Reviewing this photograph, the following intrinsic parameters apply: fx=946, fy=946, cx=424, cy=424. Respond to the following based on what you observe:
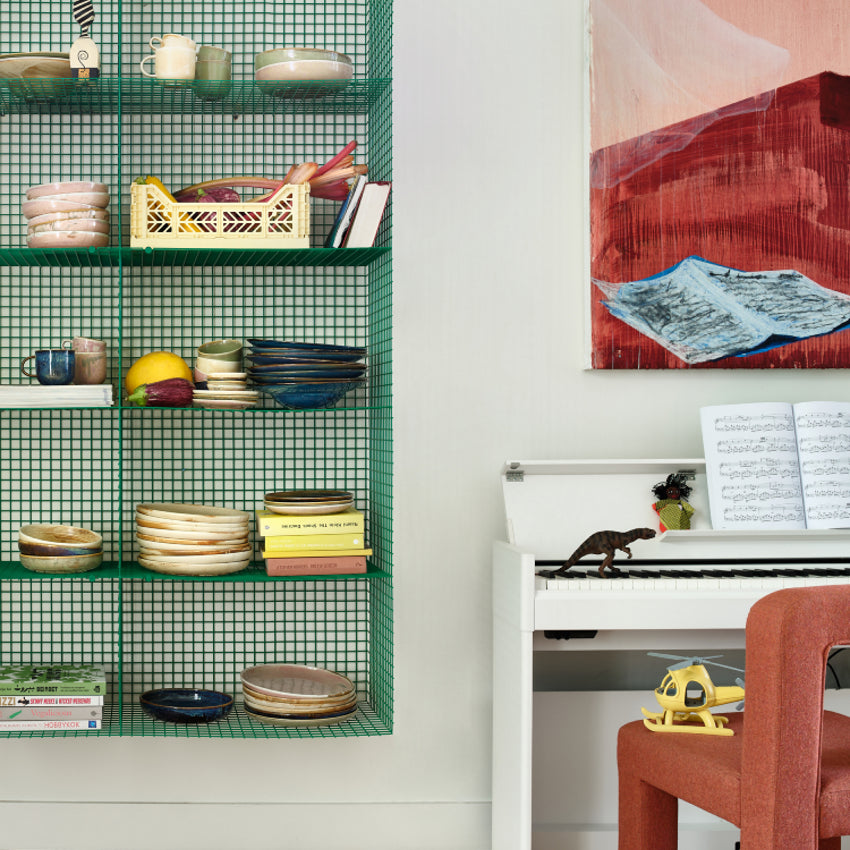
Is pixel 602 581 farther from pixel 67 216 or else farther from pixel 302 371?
pixel 67 216

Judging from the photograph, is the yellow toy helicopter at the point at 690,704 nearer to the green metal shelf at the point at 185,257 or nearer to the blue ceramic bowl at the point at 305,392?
the blue ceramic bowl at the point at 305,392

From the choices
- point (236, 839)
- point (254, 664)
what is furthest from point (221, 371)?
point (236, 839)

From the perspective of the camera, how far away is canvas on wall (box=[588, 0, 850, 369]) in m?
2.66

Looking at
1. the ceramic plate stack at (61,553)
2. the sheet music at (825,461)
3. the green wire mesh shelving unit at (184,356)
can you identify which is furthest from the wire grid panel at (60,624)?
the sheet music at (825,461)

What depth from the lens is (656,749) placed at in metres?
1.88

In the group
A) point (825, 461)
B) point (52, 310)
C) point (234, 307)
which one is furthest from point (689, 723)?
point (52, 310)

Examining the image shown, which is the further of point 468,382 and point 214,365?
point 468,382

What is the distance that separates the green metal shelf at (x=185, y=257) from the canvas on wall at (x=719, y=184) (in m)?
0.71

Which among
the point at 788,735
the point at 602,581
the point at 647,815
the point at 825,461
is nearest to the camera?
the point at 788,735

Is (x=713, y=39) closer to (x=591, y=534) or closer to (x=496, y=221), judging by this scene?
(x=496, y=221)

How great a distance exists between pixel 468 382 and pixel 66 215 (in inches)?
45.3

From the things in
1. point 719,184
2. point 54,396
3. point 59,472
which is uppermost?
point 719,184

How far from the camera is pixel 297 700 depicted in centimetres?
242

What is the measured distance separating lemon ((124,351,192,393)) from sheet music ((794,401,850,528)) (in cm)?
162
